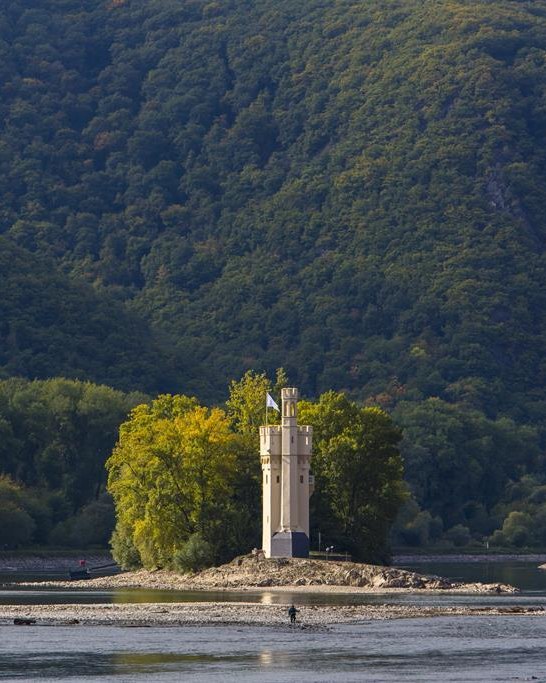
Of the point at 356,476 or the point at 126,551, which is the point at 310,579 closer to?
the point at 356,476

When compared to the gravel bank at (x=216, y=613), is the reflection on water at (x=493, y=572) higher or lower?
higher

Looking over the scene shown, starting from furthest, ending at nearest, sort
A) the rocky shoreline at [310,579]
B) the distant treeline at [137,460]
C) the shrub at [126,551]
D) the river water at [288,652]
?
the shrub at [126,551] → the distant treeline at [137,460] → the rocky shoreline at [310,579] → the river water at [288,652]

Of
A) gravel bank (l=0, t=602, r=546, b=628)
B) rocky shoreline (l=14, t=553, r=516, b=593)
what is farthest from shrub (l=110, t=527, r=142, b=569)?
gravel bank (l=0, t=602, r=546, b=628)

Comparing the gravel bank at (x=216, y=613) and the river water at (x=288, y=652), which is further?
the gravel bank at (x=216, y=613)

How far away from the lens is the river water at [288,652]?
82.6 metres

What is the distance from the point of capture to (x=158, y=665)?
279ft

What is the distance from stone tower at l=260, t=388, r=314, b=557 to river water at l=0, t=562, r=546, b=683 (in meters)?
21.4

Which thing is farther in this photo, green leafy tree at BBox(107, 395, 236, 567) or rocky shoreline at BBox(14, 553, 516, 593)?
green leafy tree at BBox(107, 395, 236, 567)

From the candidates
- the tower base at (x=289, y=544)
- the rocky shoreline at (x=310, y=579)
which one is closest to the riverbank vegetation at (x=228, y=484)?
the rocky shoreline at (x=310, y=579)

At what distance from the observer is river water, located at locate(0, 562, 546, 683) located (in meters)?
82.6

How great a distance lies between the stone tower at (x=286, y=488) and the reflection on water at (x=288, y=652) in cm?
2638

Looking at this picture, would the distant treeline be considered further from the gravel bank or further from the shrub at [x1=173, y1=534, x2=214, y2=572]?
the gravel bank

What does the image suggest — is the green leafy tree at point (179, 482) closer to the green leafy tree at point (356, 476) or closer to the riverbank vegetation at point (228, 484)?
the riverbank vegetation at point (228, 484)

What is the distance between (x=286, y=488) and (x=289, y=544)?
3.04 m
